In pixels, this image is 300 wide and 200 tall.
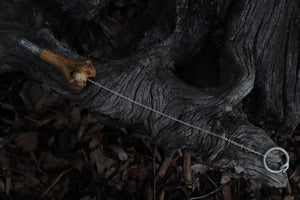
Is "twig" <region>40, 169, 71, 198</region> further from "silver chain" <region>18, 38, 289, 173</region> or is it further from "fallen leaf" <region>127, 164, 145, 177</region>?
"silver chain" <region>18, 38, 289, 173</region>

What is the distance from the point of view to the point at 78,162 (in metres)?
2.22

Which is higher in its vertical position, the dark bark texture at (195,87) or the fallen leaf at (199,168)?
the dark bark texture at (195,87)

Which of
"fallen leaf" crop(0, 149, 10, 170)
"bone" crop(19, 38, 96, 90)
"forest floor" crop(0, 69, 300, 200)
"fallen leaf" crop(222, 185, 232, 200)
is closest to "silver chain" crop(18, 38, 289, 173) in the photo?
"bone" crop(19, 38, 96, 90)

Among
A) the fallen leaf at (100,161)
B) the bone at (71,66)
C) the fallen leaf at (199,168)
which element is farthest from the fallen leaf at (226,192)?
the bone at (71,66)

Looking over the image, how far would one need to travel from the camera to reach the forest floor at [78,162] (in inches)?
86.1

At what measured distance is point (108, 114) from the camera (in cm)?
195

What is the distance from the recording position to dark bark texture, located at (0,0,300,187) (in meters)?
1.82

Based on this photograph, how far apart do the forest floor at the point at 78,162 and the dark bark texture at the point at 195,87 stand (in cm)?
37

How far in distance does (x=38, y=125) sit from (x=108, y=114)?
0.74m

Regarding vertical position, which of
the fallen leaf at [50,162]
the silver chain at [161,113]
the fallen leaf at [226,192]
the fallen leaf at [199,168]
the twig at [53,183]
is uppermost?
the silver chain at [161,113]

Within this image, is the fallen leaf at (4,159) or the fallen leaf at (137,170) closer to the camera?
the fallen leaf at (4,159)

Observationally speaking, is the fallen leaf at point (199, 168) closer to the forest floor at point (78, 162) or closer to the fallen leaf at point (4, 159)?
the forest floor at point (78, 162)

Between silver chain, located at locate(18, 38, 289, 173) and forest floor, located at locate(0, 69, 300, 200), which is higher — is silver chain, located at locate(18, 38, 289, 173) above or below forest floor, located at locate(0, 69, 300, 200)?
above

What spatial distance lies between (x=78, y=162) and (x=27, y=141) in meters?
0.47
